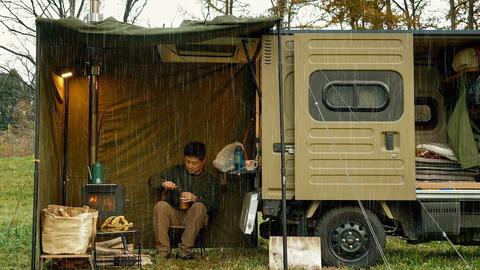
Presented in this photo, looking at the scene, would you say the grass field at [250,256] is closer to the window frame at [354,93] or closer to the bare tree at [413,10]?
the window frame at [354,93]

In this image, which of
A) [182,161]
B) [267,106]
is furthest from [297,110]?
[182,161]

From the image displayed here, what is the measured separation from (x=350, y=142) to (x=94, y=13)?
3.01 m

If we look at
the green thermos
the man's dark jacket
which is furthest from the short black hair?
the green thermos

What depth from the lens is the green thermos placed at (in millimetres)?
6988

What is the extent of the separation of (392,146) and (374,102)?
1.48 feet

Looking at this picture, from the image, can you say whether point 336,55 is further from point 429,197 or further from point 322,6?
point 322,6

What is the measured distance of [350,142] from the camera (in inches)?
245

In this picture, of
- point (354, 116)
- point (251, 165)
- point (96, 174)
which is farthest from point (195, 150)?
point (354, 116)

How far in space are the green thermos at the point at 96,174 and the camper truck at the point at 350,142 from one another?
1.88 metres

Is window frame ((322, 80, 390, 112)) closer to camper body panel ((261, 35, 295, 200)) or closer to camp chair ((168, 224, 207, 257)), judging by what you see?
camper body panel ((261, 35, 295, 200))

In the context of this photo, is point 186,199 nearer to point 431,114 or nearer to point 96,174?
point 96,174

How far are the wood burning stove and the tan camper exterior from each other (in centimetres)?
157

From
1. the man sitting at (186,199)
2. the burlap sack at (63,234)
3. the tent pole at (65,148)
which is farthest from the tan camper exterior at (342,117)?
the tent pole at (65,148)

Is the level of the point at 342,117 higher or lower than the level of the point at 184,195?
higher
